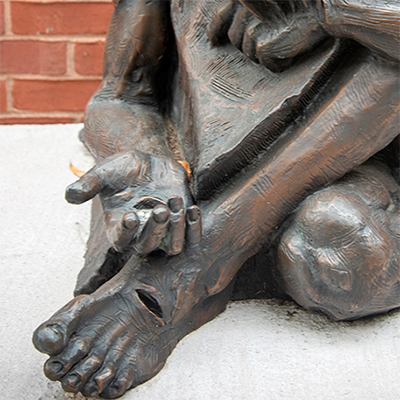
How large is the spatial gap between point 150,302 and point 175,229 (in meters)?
0.13

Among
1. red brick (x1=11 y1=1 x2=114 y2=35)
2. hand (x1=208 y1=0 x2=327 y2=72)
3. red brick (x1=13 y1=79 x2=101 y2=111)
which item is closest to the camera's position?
hand (x1=208 y1=0 x2=327 y2=72)

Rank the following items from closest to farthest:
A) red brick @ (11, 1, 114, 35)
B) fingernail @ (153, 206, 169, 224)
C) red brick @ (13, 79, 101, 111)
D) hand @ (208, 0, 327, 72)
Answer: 1. fingernail @ (153, 206, 169, 224)
2. hand @ (208, 0, 327, 72)
3. red brick @ (11, 1, 114, 35)
4. red brick @ (13, 79, 101, 111)

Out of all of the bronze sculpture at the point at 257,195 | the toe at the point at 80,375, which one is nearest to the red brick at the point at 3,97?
the bronze sculpture at the point at 257,195

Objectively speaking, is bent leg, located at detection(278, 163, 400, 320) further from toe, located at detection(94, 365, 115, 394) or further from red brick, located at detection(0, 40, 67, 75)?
red brick, located at detection(0, 40, 67, 75)

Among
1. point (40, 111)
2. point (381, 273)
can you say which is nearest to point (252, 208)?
point (381, 273)

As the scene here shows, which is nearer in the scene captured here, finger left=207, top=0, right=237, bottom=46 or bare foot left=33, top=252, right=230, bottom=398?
bare foot left=33, top=252, right=230, bottom=398

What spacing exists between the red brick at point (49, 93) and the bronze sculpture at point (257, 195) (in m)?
1.16

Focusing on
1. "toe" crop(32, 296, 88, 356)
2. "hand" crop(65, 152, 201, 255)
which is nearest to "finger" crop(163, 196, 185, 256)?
"hand" crop(65, 152, 201, 255)

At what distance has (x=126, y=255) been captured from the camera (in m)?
0.84

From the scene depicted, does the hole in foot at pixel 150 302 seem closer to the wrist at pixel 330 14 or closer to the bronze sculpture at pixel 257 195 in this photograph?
the bronze sculpture at pixel 257 195

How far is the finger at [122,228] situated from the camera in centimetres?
66

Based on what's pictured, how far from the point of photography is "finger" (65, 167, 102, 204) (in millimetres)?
697

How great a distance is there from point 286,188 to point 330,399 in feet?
0.88

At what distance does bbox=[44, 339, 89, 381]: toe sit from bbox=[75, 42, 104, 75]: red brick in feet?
4.50
